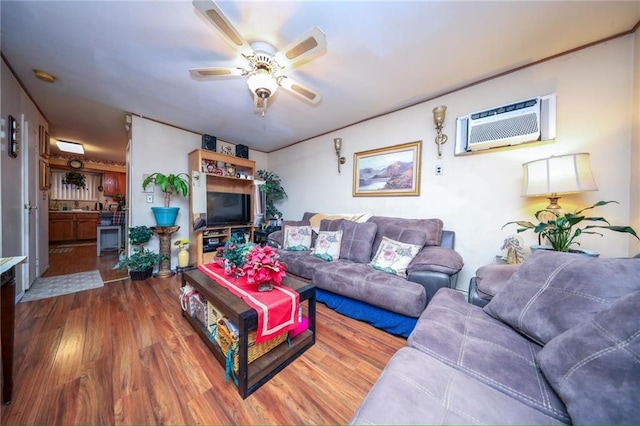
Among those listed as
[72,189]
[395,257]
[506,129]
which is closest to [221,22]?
[395,257]

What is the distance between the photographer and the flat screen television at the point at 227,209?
3443mm

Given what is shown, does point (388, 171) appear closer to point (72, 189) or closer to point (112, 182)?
point (112, 182)

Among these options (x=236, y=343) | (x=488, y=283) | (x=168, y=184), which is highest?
(x=168, y=184)

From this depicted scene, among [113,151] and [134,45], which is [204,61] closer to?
[134,45]

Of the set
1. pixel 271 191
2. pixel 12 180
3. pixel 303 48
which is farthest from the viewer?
pixel 271 191

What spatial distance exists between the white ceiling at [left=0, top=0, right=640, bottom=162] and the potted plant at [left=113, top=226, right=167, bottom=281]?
164cm

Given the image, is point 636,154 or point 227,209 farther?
point 227,209

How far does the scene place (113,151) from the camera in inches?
185

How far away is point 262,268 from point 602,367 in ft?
4.52

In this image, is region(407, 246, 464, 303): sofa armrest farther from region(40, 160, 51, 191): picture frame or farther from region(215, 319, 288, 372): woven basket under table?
region(40, 160, 51, 191): picture frame

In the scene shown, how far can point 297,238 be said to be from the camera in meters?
2.84

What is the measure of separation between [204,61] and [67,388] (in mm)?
2412

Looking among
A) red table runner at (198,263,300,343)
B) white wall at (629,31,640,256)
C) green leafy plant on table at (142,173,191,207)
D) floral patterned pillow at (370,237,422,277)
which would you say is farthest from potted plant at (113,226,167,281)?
white wall at (629,31,640,256)

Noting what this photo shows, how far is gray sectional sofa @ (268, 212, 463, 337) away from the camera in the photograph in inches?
63.4
